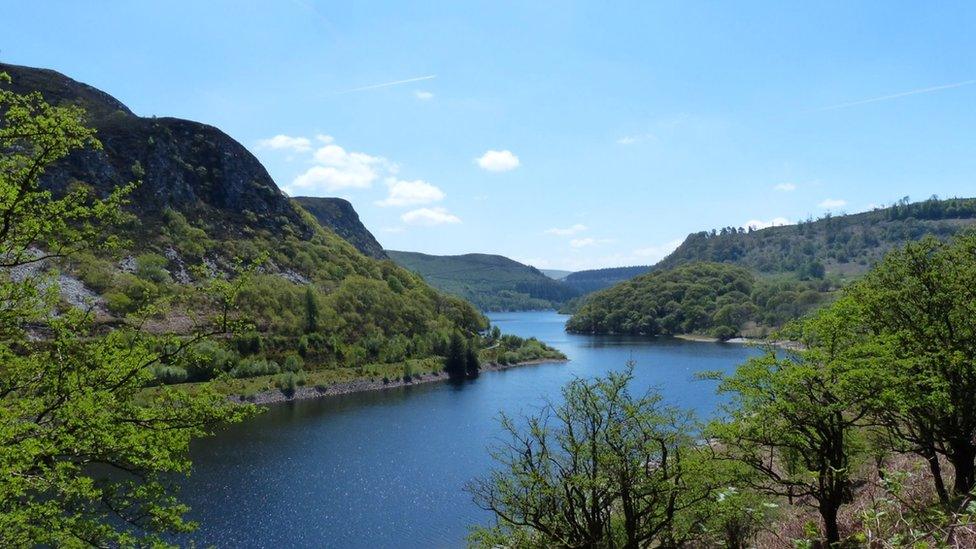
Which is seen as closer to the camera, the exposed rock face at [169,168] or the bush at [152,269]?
the bush at [152,269]

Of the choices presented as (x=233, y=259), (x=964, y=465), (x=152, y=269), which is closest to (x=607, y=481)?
(x=964, y=465)

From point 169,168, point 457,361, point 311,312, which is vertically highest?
point 169,168

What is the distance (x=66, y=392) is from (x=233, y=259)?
105 metres

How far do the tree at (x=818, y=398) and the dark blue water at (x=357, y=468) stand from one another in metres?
4.56

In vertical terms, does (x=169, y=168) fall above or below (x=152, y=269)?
above

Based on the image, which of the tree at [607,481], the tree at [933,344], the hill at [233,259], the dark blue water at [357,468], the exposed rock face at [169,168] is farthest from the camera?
the exposed rock face at [169,168]

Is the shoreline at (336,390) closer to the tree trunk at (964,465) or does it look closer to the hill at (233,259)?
the hill at (233,259)

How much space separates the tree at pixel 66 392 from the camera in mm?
10945

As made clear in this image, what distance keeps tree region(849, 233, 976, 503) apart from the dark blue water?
7416mm

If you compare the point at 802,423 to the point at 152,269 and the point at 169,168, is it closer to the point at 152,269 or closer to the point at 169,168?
the point at 152,269

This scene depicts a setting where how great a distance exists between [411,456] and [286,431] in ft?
70.2

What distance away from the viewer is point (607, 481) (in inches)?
760

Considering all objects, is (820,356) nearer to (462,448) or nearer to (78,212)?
(78,212)

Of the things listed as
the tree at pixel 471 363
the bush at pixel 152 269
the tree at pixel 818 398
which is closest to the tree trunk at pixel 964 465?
the tree at pixel 818 398
